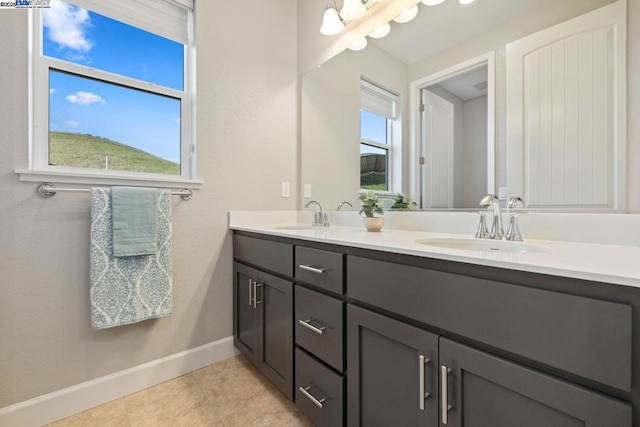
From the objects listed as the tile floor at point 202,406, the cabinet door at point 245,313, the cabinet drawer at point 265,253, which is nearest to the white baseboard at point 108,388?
the tile floor at point 202,406

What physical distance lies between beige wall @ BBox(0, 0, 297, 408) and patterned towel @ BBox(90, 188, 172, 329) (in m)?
0.10

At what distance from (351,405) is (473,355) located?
1.71ft

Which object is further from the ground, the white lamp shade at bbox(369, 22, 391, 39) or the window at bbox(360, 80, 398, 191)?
the white lamp shade at bbox(369, 22, 391, 39)

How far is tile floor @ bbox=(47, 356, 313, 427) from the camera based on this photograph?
1.32 metres

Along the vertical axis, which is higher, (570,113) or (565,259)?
(570,113)

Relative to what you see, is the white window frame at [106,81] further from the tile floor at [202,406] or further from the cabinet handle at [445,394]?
the cabinet handle at [445,394]

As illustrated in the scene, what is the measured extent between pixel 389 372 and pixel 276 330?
0.68m

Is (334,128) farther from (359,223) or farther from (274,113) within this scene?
(359,223)

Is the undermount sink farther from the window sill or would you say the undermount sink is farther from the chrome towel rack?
the chrome towel rack

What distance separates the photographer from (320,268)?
115 centimetres

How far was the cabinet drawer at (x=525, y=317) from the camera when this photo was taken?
524 mm

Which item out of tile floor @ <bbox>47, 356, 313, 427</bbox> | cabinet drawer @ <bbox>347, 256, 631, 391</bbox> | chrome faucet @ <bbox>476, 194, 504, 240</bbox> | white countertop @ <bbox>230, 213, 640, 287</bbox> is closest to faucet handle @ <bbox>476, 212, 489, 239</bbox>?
chrome faucet @ <bbox>476, 194, 504, 240</bbox>

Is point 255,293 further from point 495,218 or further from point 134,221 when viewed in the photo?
point 495,218

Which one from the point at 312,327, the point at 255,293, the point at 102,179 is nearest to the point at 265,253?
the point at 255,293
